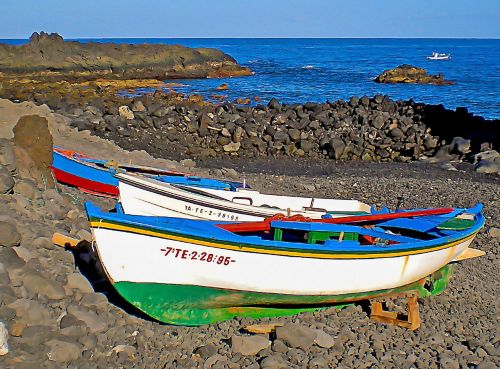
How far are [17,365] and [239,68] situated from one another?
2210 inches

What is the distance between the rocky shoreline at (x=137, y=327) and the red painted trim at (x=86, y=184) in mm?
1689

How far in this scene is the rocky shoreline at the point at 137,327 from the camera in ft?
19.8

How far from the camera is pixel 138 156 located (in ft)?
53.5

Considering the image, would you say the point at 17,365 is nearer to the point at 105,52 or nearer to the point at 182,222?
the point at 182,222

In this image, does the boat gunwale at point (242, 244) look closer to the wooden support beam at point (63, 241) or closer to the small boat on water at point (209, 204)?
the small boat on water at point (209, 204)

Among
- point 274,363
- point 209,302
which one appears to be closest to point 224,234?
point 209,302

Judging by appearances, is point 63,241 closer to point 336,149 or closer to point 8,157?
point 8,157

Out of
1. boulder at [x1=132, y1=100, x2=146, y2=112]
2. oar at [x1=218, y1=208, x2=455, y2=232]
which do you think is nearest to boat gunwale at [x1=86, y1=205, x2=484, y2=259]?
oar at [x1=218, y1=208, x2=455, y2=232]

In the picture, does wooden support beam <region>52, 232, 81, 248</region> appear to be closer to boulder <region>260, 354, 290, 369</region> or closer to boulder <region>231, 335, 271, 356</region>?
boulder <region>231, 335, 271, 356</region>

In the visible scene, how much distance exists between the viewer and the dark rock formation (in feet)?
171

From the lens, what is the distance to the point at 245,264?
6.64 meters

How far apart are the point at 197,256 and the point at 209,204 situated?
7.49 feet

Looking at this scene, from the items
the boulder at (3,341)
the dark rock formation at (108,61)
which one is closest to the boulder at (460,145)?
the boulder at (3,341)

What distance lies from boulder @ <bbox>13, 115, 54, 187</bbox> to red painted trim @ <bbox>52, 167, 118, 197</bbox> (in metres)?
1.35
